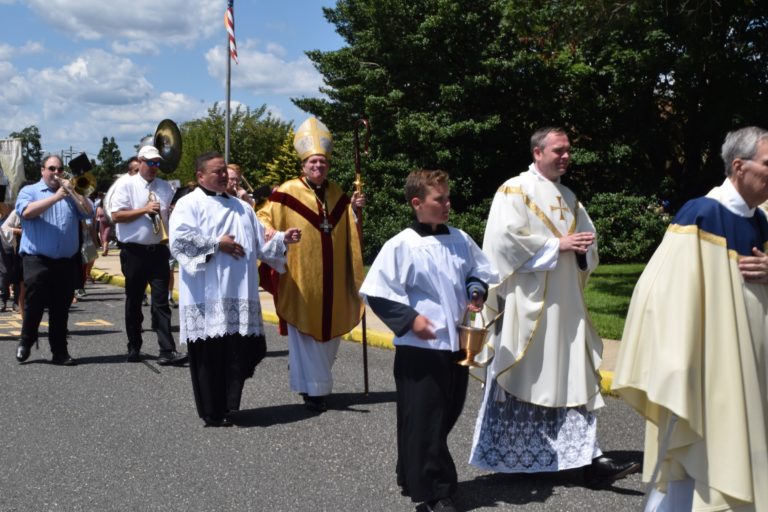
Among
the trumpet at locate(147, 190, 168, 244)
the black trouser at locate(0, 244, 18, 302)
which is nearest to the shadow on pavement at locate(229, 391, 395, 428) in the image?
the trumpet at locate(147, 190, 168, 244)

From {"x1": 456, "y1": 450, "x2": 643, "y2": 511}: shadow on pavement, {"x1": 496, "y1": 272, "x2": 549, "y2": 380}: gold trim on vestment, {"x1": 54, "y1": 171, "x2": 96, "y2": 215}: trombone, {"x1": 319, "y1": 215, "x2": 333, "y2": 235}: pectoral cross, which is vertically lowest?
{"x1": 456, "y1": 450, "x2": 643, "y2": 511}: shadow on pavement

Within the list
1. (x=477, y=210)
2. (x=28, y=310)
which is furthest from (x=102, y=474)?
(x=477, y=210)

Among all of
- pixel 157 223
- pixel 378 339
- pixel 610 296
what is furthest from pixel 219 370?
pixel 610 296

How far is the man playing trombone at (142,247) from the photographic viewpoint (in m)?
10.1

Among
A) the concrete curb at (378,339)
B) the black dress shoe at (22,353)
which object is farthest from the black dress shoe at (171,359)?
the concrete curb at (378,339)

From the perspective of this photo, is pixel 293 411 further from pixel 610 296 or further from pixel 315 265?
pixel 610 296

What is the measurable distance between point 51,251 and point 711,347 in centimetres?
755

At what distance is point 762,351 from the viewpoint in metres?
4.06

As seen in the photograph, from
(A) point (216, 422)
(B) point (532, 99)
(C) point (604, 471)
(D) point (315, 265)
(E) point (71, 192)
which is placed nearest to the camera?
(C) point (604, 471)

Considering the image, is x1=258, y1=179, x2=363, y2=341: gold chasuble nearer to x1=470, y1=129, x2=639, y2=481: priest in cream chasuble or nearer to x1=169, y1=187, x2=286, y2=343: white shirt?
x1=169, y1=187, x2=286, y2=343: white shirt

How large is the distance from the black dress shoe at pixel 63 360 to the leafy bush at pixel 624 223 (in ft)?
54.2

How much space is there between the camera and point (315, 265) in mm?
8062

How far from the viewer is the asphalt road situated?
5.47m

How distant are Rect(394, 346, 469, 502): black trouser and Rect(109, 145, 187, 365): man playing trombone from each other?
522 cm
